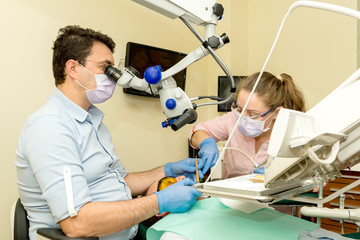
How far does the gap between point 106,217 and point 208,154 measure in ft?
2.06

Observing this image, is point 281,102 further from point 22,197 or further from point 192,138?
point 22,197

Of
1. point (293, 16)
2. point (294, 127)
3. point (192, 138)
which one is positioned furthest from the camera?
point (293, 16)

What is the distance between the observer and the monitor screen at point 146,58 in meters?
2.20

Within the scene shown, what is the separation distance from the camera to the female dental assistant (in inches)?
56.4

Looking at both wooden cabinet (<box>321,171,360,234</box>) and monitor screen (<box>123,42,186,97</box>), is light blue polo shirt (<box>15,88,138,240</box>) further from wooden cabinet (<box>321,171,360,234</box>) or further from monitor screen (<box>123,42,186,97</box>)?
wooden cabinet (<box>321,171,360,234</box>)

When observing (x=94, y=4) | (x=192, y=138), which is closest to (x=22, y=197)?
(x=192, y=138)

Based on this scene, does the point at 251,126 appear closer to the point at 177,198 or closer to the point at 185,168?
the point at 185,168

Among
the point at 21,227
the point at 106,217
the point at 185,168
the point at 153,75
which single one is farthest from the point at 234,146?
the point at 21,227

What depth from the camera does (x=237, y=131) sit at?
5.46 ft

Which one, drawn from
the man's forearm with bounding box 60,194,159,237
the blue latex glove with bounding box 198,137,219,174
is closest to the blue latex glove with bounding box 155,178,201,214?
the man's forearm with bounding box 60,194,159,237

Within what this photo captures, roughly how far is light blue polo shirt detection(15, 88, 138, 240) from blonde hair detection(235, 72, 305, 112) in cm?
85

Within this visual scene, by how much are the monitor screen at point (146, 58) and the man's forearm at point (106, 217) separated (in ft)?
4.44

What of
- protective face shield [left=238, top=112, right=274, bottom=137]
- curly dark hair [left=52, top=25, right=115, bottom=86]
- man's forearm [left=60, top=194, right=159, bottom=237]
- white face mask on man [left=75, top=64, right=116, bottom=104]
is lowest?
man's forearm [left=60, top=194, right=159, bottom=237]

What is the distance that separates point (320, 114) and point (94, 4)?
6.44ft
